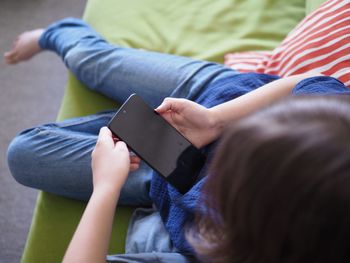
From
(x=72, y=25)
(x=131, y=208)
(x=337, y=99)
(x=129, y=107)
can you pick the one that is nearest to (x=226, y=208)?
(x=337, y=99)

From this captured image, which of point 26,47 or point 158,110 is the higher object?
point 158,110

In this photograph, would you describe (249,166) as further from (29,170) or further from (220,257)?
(29,170)

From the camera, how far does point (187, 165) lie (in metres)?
0.75

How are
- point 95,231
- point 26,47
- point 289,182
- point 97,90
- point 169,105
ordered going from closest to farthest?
point 289,182, point 95,231, point 169,105, point 97,90, point 26,47

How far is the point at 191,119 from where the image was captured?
0.76 m

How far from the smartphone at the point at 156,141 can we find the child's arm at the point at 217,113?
0.03 metres

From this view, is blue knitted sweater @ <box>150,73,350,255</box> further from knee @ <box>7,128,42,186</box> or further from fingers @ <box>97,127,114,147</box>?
knee @ <box>7,128,42,186</box>

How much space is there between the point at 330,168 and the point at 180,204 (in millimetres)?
357

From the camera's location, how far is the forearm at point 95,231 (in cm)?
63

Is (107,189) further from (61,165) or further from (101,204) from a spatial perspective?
(61,165)

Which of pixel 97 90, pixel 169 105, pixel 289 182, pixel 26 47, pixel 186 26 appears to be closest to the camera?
pixel 289 182

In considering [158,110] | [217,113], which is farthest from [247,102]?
[158,110]

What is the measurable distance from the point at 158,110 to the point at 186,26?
40cm

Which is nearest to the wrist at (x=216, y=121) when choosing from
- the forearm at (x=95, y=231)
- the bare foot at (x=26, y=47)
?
the forearm at (x=95, y=231)
